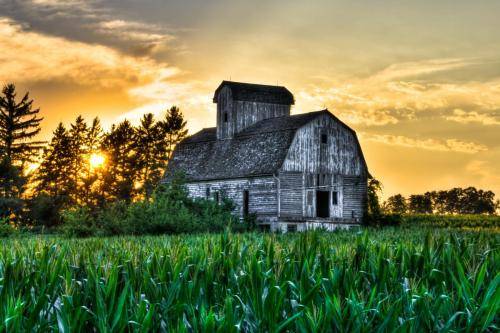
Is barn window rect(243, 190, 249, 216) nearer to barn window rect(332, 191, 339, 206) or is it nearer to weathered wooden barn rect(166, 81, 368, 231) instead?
weathered wooden barn rect(166, 81, 368, 231)

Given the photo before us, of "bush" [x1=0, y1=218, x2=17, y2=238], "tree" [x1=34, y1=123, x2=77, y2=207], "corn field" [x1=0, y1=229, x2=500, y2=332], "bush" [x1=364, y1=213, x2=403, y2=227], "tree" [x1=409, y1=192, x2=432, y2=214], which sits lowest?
"corn field" [x1=0, y1=229, x2=500, y2=332]

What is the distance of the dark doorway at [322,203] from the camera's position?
146ft

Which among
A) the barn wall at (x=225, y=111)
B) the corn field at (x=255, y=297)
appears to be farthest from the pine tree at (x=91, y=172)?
the corn field at (x=255, y=297)

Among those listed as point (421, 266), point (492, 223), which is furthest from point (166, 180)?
point (421, 266)

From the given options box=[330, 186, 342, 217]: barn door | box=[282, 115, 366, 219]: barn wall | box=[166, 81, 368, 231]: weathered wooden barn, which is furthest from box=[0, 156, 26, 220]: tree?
box=[330, 186, 342, 217]: barn door

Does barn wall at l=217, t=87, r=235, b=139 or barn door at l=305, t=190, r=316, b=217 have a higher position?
barn wall at l=217, t=87, r=235, b=139

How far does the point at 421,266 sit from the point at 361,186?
36561 mm

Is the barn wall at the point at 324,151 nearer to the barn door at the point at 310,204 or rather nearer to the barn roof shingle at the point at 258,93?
the barn door at the point at 310,204

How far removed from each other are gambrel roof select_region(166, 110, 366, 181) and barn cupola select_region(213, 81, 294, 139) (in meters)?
0.76

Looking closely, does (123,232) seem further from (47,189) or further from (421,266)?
(47,189)

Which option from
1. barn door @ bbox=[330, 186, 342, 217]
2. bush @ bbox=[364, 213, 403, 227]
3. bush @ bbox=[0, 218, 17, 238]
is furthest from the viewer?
bush @ bbox=[364, 213, 403, 227]

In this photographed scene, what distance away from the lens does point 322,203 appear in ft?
148

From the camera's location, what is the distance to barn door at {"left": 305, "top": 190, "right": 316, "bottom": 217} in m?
42.9

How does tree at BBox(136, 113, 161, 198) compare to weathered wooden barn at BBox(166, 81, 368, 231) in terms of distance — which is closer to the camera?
weathered wooden barn at BBox(166, 81, 368, 231)
